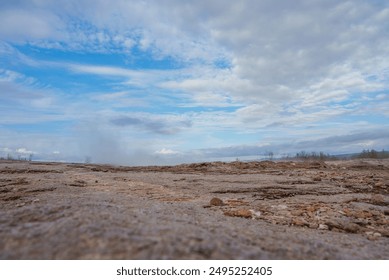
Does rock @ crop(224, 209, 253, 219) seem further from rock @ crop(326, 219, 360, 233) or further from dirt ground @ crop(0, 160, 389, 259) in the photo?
rock @ crop(326, 219, 360, 233)

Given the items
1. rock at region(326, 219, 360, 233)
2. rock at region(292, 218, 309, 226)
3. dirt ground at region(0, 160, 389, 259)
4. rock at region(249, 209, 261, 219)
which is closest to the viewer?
dirt ground at region(0, 160, 389, 259)

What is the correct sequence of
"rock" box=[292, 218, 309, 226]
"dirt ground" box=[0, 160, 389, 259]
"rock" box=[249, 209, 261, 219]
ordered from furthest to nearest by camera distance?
"rock" box=[249, 209, 261, 219], "rock" box=[292, 218, 309, 226], "dirt ground" box=[0, 160, 389, 259]

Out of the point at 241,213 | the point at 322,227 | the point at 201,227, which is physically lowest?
the point at 322,227

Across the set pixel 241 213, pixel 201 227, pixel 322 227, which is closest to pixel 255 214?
pixel 241 213

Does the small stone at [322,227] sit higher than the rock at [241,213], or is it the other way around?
the rock at [241,213]

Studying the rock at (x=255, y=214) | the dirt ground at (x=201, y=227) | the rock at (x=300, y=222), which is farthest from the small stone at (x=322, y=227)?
the rock at (x=255, y=214)

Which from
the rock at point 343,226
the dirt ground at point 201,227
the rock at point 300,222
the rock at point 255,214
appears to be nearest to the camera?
the dirt ground at point 201,227

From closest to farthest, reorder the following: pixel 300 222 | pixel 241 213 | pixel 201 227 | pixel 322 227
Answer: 1. pixel 201 227
2. pixel 322 227
3. pixel 300 222
4. pixel 241 213

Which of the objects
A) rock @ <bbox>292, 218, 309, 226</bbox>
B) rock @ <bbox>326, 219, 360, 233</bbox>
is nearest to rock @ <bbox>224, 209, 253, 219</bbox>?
rock @ <bbox>292, 218, 309, 226</bbox>

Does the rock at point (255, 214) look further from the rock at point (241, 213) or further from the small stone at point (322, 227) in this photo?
the small stone at point (322, 227)

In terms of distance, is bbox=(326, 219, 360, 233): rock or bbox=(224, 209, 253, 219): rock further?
bbox=(224, 209, 253, 219): rock

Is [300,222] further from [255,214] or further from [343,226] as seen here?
[255,214]

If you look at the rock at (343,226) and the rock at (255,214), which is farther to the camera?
the rock at (255,214)
